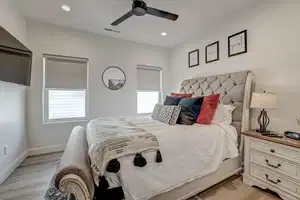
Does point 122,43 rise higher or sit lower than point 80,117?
higher

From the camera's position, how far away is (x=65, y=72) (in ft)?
12.2

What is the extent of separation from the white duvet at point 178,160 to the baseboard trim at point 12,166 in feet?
6.84

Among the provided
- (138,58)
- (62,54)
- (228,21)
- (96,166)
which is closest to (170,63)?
(138,58)

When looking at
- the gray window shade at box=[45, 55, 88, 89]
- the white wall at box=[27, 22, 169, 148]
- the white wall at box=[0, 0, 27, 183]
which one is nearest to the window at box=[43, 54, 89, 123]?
the gray window shade at box=[45, 55, 88, 89]

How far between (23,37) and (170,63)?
364 cm

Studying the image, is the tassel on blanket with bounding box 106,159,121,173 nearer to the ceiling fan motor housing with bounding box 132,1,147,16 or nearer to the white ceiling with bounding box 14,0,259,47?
the ceiling fan motor housing with bounding box 132,1,147,16

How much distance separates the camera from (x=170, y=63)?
5.05 metres

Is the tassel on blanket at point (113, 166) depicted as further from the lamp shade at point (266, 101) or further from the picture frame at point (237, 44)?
the picture frame at point (237, 44)

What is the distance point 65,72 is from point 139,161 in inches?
123

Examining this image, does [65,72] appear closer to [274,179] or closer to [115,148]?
[115,148]

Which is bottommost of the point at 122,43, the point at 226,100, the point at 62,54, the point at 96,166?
the point at 96,166

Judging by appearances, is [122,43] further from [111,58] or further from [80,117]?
[80,117]

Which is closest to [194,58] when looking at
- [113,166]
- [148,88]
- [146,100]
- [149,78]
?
[149,78]

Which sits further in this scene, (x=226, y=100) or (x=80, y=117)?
(x=80, y=117)
